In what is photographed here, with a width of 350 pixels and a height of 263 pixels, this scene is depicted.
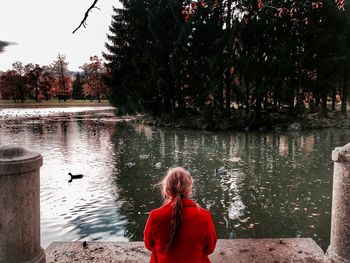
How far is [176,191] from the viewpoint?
9.29 feet

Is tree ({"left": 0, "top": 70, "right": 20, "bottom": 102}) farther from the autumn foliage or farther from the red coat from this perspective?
the red coat

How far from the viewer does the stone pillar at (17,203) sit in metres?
3.81

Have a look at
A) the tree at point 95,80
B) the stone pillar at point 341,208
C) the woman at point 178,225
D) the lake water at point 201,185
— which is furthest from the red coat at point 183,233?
the tree at point 95,80

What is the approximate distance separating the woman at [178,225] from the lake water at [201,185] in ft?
13.5

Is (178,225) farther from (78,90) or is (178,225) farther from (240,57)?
(78,90)

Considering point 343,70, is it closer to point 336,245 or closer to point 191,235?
point 336,245

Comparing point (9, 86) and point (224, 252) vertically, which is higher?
point (9, 86)

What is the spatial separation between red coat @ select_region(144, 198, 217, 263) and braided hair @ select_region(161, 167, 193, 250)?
4 cm

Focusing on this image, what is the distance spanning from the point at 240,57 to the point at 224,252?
26044 millimetres

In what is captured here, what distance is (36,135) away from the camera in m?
25.2

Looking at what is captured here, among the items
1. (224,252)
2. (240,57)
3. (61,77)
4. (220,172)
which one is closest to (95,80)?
(61,77)

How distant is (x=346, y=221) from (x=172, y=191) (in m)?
2.65

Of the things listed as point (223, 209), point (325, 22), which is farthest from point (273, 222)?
point (325, 22)

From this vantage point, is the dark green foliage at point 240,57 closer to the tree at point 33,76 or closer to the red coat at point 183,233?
the red coat at point 183,233
